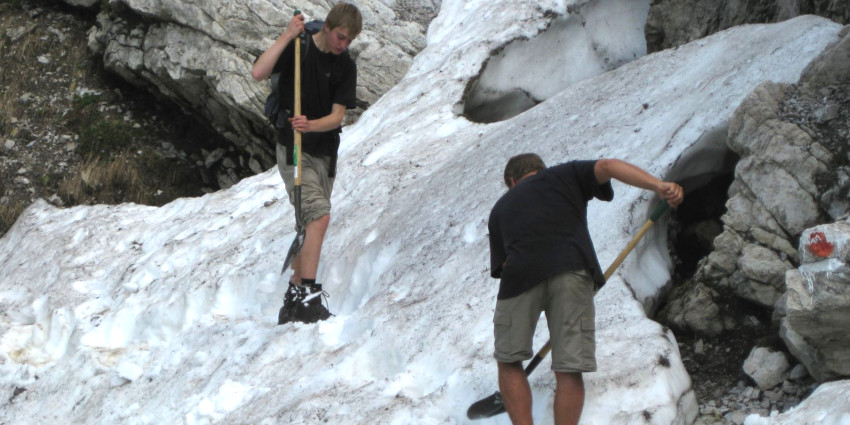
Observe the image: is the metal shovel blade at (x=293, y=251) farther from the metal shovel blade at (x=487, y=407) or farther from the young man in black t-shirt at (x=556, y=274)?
the young man in black t-shirt at (x=556, y=274)

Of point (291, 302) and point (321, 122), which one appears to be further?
point (291, 302)

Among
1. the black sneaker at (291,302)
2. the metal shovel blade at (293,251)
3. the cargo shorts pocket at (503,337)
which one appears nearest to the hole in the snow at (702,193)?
the cargo shorts pocket at (503,337)

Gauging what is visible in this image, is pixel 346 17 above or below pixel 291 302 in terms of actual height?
above

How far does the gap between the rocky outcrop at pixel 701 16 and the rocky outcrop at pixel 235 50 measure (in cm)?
389

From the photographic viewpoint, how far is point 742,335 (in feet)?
19.1

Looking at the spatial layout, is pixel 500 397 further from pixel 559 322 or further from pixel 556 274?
pixel 556 274

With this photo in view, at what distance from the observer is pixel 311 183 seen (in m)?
7.09

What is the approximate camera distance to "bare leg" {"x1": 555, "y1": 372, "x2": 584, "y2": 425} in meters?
4.74

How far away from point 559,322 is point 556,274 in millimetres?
254

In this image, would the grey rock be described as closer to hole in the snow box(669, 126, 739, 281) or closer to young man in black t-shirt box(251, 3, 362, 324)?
hole in the snow box(669, 126, 739, 281)

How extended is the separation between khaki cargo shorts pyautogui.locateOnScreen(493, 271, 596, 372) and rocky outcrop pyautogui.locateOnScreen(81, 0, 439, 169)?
7974 mm

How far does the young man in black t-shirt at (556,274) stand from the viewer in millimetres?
4809

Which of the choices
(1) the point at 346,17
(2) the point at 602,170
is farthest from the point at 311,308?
(2) the point at 602,170

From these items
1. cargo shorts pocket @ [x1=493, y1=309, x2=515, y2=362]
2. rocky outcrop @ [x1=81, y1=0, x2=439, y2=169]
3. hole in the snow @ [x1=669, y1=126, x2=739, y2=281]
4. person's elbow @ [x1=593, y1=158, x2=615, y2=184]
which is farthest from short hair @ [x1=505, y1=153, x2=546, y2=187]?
rocky outcrop @ [x1=81, y1=0, x2=439, y2=169]
